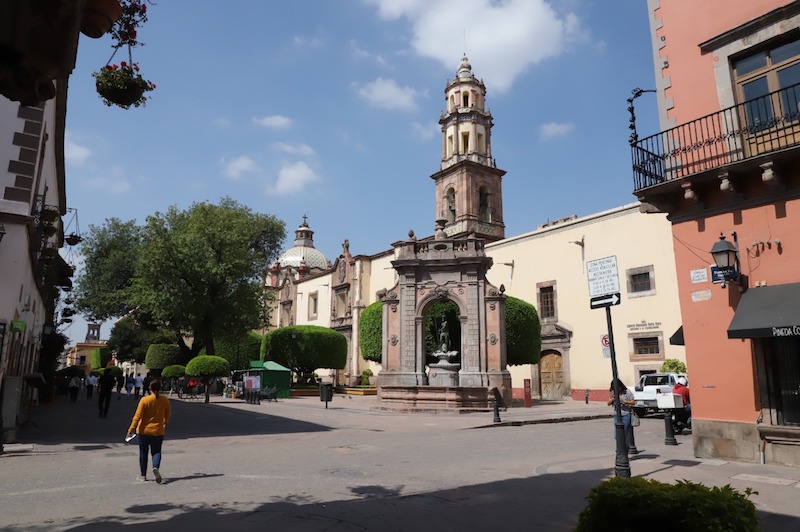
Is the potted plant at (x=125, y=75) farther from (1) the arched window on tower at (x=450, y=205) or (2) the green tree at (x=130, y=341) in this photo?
(2) the green tree at (x=130, y=341)

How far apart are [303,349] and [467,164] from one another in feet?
71.3

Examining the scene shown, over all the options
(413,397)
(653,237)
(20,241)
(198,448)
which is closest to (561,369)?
(653,237)

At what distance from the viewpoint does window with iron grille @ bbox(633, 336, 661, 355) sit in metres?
31.1

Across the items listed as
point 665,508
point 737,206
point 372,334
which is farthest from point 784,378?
point 372,334

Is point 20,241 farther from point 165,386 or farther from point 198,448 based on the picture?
point 165,386

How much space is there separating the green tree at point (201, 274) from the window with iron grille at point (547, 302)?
1962cm

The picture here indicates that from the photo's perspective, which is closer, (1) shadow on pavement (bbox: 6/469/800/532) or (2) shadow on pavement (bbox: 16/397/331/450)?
(1) shadow on pavement (bbox: 6/469/800/532)

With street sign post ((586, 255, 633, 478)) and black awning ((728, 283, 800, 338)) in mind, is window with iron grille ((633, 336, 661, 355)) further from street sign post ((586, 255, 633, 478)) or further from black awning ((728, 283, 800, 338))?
street sign post ((586, 255, 633, 478))

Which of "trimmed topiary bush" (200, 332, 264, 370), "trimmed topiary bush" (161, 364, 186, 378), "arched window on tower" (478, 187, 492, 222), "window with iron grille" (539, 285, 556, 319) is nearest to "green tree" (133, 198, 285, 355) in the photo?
"trimmed topiary bush" (161, 364, 186, 378)

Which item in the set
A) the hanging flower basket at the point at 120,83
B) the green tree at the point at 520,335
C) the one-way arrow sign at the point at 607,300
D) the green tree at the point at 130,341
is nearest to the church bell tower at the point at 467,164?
the green tree at the point at 520,335

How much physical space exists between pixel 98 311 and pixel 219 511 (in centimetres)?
4349

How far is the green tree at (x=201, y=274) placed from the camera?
34.1m

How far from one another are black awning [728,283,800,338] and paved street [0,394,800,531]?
2.13 meters

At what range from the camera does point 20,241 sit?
461 inches
